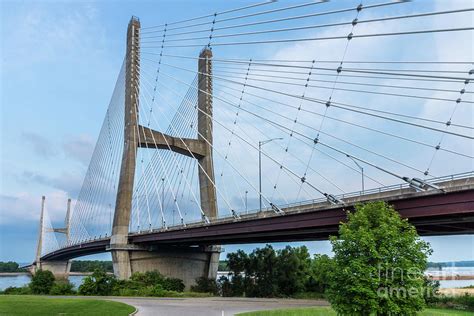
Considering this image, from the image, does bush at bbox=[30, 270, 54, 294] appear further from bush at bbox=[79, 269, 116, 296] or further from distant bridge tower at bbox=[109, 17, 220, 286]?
distant bridge tower at bbox=[109, 17, 220, 286]

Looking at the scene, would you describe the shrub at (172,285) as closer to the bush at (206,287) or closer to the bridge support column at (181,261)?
the bush at (206,287)

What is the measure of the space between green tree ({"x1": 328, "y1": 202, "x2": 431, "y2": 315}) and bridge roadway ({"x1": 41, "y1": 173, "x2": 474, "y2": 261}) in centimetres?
683

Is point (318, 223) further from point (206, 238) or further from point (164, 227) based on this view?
point (164, 227)

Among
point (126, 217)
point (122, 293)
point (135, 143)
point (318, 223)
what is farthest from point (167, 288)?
point (318, 223)

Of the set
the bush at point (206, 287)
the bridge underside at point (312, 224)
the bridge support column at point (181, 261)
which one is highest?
the bridge underside at point (312, 224)

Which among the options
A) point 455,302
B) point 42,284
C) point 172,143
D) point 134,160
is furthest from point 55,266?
point 455,302

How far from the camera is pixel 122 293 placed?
44.8 m

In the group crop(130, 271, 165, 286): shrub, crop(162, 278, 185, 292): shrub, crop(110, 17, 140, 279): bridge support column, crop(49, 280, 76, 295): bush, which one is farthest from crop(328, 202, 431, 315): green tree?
crop(110, 17, 140, 279): bridge support column


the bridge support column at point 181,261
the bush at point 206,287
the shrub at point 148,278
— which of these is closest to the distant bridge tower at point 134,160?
the bridge support column at point 181,261

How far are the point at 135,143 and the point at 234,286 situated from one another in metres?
19.9

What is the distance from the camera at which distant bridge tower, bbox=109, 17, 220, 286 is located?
5556 cm

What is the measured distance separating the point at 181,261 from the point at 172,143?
15.5 metres

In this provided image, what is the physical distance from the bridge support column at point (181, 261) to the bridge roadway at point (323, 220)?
1566mm

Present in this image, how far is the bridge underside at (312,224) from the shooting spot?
82.7 feet
